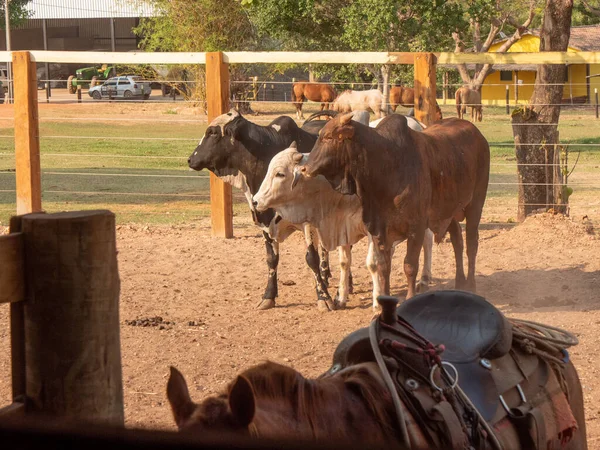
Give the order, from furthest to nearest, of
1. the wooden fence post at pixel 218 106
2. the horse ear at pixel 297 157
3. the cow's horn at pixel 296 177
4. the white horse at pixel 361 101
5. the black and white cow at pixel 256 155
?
the white horse at pixel 361 101, the wooden fence post at pixel 218 106, the black and white cow at pixel 256 155, the horse ear at pixel 297 157, the cow's horn at pixel 296 177

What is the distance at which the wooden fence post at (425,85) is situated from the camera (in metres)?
9.72

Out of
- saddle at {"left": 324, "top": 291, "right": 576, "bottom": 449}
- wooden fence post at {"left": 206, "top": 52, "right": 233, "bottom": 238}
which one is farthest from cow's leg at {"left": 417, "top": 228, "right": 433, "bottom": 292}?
saddle at {"left": 324, "top": 291, "right": 576, "bottom": 449}

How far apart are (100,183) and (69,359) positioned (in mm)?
13986

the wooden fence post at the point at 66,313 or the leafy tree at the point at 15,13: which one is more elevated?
the leafy tree at the point at 15,13

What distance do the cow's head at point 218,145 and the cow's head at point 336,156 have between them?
1415 mm

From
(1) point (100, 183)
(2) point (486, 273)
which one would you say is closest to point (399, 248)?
(2) point (486, 273)

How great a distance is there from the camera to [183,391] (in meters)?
2.25

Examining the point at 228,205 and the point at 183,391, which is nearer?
the point at 183,391

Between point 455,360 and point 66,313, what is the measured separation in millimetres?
1226

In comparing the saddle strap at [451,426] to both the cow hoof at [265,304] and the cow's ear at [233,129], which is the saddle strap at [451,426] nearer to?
the cow hoof at [265,304]

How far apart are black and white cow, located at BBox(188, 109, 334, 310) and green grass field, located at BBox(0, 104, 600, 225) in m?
2.45

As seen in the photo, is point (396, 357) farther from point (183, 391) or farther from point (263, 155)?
point (263, 155)

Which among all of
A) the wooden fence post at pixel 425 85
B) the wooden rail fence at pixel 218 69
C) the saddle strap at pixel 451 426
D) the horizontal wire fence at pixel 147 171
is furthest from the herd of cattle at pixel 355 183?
the saddle strap at pixel 451 426

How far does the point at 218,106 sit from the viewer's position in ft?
35.0
